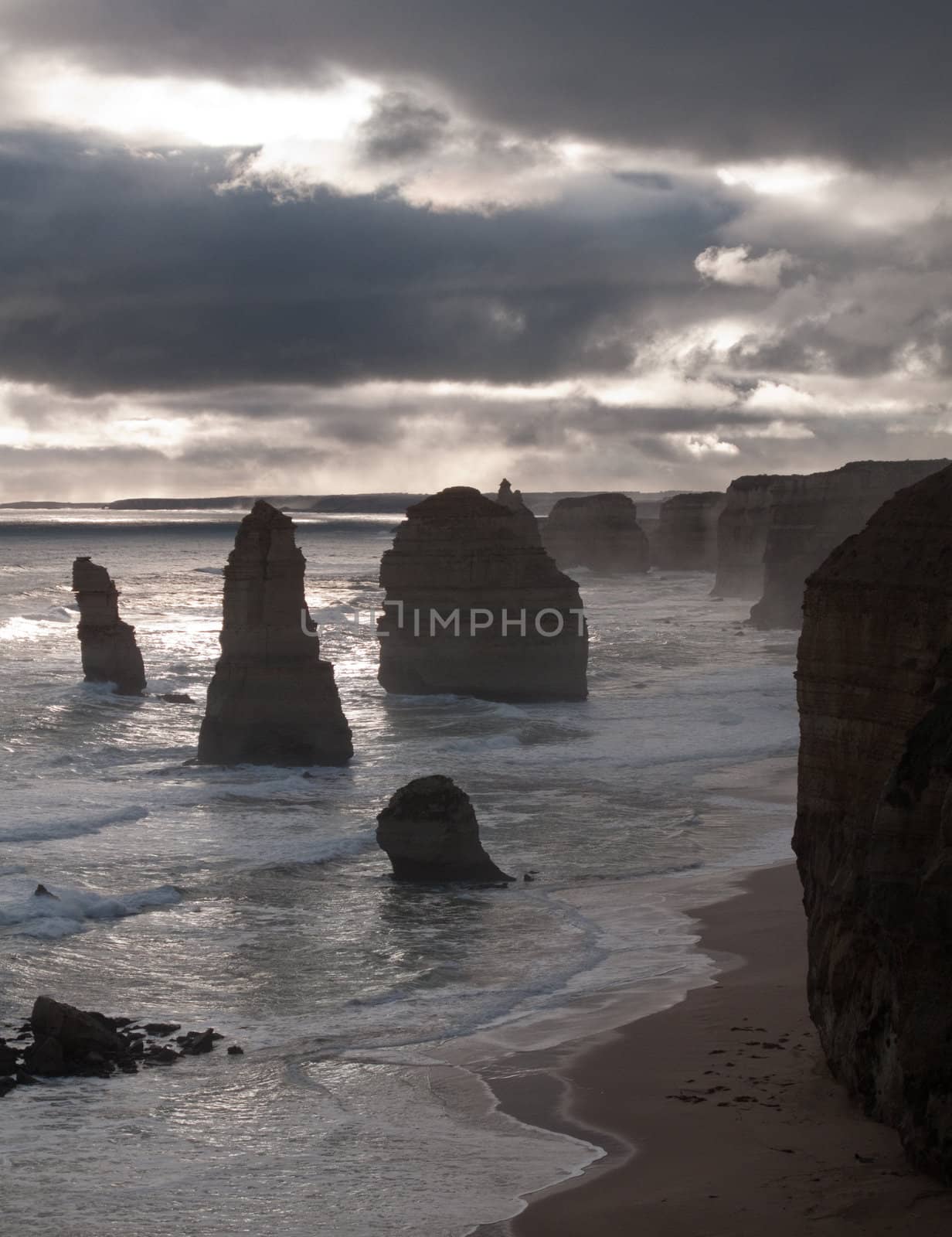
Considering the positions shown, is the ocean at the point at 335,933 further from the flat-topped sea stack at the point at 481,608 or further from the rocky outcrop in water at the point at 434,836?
the flat-topped sea stack at the point at 481,608

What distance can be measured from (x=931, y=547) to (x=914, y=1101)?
476 cm

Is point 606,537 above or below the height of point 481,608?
above

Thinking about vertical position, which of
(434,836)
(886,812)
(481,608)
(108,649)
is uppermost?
(481,608)

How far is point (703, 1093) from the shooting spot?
1459cm

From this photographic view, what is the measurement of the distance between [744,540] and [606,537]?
94.6ft

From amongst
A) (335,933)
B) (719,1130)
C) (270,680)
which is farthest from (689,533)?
(719,1130)

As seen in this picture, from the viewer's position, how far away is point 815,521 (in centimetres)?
7931

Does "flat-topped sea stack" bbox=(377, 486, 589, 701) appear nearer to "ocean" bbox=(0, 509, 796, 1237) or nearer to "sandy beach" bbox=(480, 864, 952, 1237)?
"ocean" bbox=(0, 509, 796, 1237)

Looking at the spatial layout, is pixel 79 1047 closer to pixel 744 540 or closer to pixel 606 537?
pixel 744 540

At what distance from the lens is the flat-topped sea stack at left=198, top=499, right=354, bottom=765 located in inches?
1395

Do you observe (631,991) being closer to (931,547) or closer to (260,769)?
(931,547)

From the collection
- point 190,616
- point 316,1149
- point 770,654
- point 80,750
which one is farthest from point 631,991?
point 190,616

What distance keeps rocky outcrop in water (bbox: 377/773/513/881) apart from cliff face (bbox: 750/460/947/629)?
2112 inches

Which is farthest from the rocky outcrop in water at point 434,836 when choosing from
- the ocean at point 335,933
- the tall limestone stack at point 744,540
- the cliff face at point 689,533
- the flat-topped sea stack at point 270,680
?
the cliff face at point 689,533
